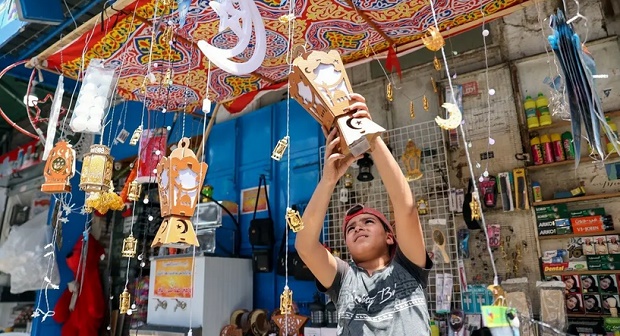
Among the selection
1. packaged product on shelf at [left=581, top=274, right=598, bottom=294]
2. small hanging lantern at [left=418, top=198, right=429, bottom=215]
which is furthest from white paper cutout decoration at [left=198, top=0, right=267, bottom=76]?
packaged product on shelf at [left=581, top=274, right=598, bottom=294]

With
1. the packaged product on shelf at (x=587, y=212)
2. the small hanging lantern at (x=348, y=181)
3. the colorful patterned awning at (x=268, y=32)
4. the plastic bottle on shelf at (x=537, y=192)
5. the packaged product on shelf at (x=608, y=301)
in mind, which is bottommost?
the packaged product on shelf at (x=608, y=301)

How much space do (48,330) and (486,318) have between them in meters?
5.70

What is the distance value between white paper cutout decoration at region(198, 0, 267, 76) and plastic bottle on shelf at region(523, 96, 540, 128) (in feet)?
7.69

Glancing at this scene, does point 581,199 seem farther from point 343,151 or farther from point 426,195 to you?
point 343,151

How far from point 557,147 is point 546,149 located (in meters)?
0.07

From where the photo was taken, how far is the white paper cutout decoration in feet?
5.07

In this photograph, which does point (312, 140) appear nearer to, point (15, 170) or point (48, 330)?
point (48, 330)

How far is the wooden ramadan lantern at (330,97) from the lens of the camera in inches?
43.8

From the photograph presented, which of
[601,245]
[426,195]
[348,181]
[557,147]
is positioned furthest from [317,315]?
[557,147]

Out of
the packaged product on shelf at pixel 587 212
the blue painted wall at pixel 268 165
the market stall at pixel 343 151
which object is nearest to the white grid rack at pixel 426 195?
the market stall at pixel 343 151

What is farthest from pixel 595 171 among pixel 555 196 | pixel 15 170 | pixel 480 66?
pixel 15 170

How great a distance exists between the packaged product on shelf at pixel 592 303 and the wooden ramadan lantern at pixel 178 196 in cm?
265

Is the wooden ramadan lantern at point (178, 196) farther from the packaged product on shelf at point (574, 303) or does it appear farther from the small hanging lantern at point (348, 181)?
the packaged product on shelf at point (574, 303)

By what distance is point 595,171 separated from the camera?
291 centimetres
